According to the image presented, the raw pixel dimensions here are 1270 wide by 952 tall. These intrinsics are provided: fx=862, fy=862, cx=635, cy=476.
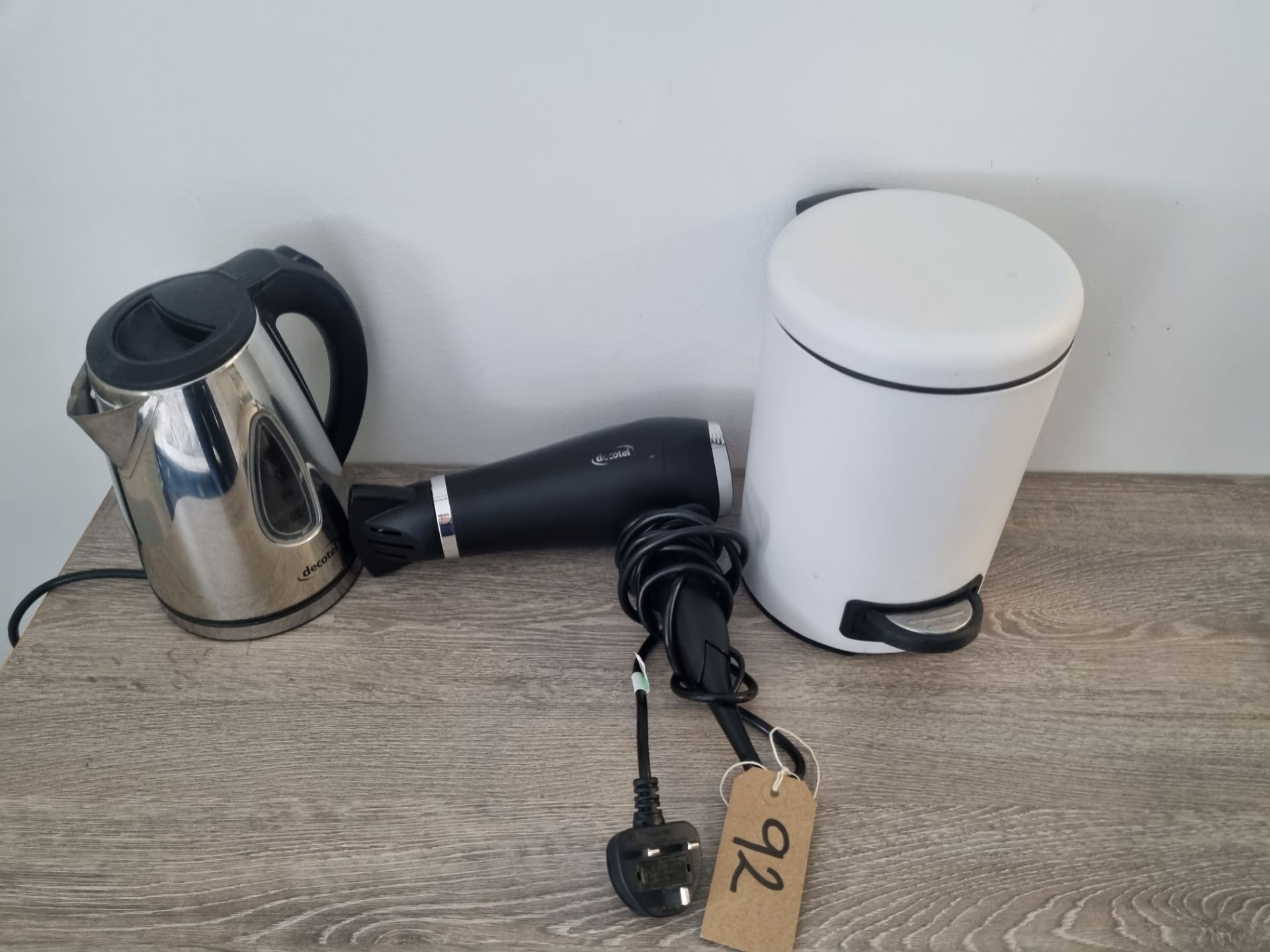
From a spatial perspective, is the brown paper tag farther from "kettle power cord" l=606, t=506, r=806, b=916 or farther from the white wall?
the white wall

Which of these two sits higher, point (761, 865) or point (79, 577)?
point (79, 577)

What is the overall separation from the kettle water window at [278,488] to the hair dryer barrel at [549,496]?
0.04m

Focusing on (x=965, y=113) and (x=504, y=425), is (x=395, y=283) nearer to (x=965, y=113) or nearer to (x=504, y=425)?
(x=504, y=425)

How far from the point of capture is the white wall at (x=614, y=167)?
22.8 inches

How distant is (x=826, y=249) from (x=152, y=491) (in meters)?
0.47

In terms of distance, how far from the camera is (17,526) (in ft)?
3.07

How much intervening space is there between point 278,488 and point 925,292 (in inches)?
17.9

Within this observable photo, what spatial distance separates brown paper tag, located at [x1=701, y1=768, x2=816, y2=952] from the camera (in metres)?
0.51

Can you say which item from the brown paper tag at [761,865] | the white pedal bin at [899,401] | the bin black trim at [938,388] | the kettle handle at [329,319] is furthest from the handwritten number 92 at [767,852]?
the kettle handle at [329,319]

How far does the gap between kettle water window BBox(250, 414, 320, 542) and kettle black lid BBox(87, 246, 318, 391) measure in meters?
0.06

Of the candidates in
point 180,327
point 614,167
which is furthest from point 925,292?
point 180,327

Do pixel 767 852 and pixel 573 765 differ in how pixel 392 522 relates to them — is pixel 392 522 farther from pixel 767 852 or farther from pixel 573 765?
pixel 767 852

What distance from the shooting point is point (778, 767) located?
1.92ft

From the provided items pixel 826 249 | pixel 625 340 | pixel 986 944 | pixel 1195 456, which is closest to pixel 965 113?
pixel 826 249
